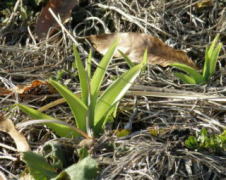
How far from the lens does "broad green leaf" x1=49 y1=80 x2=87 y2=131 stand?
1.38 metres

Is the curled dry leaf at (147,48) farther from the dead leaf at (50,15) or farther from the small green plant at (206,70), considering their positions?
the dead leaf at (50,15)

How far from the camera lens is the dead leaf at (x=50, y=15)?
6.63 ft

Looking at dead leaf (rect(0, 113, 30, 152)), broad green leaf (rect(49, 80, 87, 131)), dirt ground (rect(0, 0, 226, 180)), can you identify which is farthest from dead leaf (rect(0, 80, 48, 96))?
broad green leaf (rect(49, 80, 87, 131))

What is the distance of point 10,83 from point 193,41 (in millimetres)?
646

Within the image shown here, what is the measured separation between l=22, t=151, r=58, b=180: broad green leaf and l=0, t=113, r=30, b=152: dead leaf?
4.2 inches

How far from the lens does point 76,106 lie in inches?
54.9

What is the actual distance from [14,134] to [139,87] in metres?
0.40

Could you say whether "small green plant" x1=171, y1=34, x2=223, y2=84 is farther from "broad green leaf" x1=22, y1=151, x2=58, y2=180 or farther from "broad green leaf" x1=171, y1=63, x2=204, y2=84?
"broad green leaf" x1=22, y1=151, x2=58, y2=180

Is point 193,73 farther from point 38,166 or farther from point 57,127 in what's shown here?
point 38,166

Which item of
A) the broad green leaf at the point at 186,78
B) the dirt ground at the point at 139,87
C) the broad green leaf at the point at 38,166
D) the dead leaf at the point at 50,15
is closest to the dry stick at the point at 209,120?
the dirt ground at the point at 139,87

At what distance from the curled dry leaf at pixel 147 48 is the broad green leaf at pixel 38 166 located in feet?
1.94

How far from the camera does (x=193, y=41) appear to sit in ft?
6.13

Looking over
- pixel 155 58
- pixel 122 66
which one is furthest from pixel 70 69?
pixel 155 58

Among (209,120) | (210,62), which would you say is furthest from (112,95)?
(210,62)
